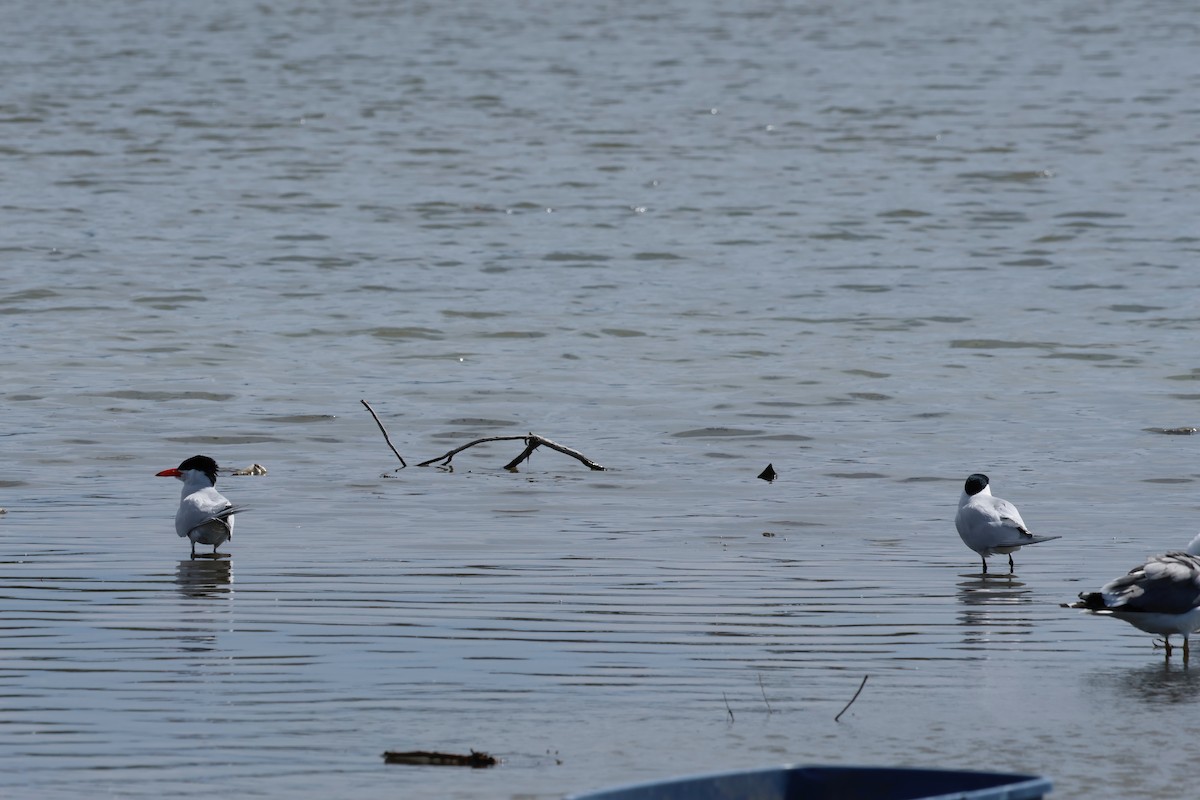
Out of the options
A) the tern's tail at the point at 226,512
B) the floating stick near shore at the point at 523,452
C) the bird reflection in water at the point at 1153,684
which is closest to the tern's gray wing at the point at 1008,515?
the bird reflection in water at the point at 1153,684

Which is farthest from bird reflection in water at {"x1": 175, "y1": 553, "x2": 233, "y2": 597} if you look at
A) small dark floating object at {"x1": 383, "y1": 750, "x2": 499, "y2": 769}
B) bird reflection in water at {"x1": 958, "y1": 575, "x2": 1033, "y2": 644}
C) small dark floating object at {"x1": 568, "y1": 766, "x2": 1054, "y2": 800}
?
small dark floating object at {"x1": 568, "y1": 766, "x2": 1054, "y2": 800}

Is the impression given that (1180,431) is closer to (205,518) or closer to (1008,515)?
(1008,515)

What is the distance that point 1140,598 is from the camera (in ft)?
28.3

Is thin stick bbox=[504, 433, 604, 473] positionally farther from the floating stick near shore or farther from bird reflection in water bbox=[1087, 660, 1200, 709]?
bird reflection in water bbox=[1087, 660, 1200, 709]

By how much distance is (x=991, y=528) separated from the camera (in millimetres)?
10750

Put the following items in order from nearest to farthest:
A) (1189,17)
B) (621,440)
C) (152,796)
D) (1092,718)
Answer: (152,796), (1092,718), (621,440), (1189,17)

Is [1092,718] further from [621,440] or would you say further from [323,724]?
[621,440]

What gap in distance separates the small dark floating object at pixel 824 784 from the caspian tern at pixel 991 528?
203 inches

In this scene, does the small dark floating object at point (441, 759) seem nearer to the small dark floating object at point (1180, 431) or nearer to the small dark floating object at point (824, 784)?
the small dark floating object at point (824, 784)

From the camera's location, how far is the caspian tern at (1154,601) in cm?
862

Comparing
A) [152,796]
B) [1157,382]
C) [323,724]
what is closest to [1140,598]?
[323,724]

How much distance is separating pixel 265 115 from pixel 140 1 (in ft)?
120

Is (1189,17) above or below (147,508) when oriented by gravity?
above

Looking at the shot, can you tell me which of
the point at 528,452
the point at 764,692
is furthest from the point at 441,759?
the point at 528,452
